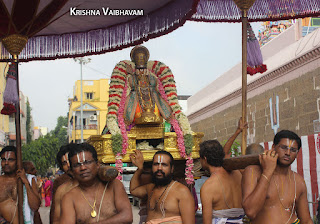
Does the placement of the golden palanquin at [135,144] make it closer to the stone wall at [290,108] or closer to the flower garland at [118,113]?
the flower garland at [118,113]

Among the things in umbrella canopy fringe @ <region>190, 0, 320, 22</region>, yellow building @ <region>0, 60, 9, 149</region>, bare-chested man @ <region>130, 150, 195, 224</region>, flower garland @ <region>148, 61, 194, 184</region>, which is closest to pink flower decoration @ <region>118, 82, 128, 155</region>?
flower garland @ <region>148, 61, 194, 184</region>

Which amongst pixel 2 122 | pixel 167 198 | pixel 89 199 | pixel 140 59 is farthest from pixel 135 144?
pixel 2 122

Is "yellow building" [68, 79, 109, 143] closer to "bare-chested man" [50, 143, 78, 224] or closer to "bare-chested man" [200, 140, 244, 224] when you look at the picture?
"bare-chested man" [50, 143, 78, 224]

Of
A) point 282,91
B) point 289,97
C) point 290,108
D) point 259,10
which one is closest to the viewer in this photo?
point 259,10

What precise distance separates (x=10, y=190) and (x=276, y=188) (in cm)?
317

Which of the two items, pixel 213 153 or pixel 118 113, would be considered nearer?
pixel 213 153

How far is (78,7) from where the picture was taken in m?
6.66

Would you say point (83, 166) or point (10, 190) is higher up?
point (83, 166)

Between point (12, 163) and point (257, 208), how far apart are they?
10.2 ft

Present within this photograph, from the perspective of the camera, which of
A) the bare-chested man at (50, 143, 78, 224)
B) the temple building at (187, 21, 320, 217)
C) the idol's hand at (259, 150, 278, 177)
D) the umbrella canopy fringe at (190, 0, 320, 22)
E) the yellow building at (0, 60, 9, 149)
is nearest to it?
the idol's hand at (259, 150, 278, 177)

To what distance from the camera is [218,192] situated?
498 centimetres

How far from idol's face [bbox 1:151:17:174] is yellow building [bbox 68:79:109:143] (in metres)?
51.0

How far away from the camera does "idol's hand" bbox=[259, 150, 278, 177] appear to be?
4059 mm

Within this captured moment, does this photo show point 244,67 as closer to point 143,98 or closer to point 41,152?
point 143,98
